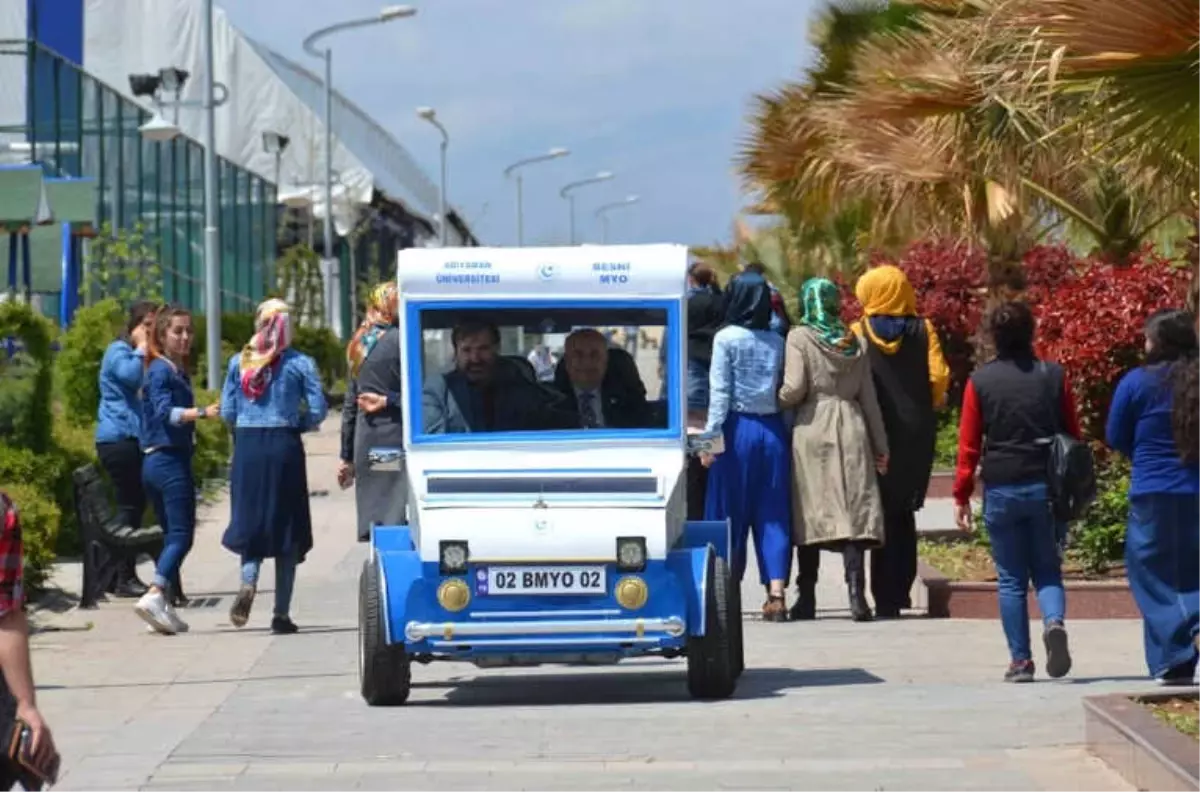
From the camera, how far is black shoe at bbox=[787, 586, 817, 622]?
573 inches

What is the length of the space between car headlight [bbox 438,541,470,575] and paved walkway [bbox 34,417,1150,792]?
0.59 meters

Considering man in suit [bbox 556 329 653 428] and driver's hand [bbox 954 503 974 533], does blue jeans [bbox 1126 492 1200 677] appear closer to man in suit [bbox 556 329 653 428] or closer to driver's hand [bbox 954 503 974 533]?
driver's hand [bbox 954 503 974 533]

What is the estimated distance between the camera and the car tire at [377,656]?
35.7 feet

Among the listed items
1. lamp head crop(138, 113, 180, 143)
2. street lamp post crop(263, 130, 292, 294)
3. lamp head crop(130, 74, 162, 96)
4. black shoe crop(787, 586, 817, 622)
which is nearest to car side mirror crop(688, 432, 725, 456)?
black shoe crop(787, 586, 817, 622)

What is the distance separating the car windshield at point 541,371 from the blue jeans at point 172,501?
3.57 metres

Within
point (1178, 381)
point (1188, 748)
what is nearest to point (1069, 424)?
point (1178, 381)

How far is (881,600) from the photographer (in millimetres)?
14688

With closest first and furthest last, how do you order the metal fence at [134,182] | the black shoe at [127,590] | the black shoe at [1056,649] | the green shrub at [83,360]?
the black shoe at [1056,649] → the black shoe at [127,590] → the green shrub at [83,360] → the metal fence at [134,182]

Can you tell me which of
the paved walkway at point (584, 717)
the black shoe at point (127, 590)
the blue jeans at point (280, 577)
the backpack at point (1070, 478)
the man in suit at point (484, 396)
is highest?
the man in suit at point (484, 396)

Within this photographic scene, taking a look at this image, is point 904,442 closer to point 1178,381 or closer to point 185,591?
point 1178,381

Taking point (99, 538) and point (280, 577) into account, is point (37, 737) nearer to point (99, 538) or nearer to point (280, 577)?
point (280, 577)

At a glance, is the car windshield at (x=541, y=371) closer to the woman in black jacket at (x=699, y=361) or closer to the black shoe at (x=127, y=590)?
the woman in black jacket at (x=699, y=361)

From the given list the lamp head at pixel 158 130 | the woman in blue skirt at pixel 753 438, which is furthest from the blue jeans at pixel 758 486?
the lamp head at pixel 158 130

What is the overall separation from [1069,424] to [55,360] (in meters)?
10.5
